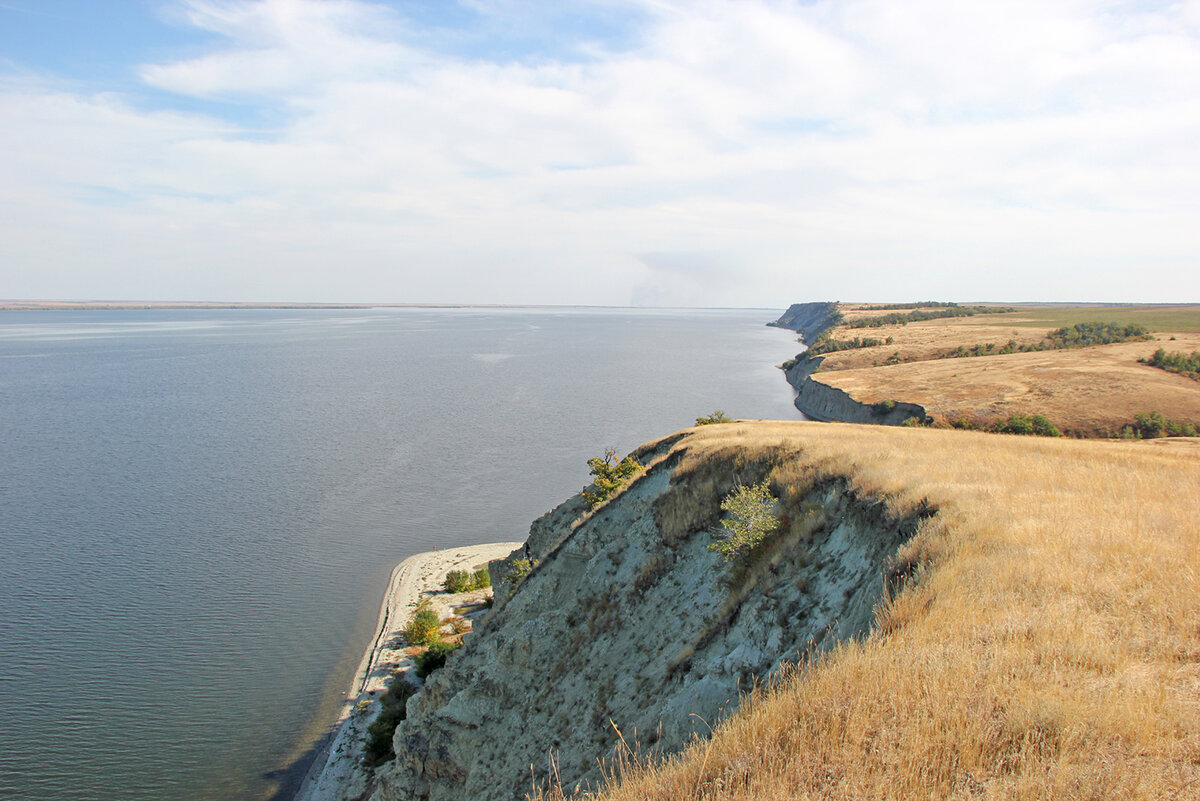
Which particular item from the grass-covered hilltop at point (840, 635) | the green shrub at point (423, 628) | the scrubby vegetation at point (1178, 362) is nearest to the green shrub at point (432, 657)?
the green shrub at point (423, 628)

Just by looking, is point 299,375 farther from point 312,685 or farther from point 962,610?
point 962,610

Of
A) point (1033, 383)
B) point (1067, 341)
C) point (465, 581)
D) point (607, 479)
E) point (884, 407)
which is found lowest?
point (465, 581)

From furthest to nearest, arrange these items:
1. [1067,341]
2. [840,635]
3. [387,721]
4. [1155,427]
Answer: [1067,341] → [1155,427] → [387,721] → [840,635]

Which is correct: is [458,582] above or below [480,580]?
above

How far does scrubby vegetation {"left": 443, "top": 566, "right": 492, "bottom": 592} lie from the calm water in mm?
4248

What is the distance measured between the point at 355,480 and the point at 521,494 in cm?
1537

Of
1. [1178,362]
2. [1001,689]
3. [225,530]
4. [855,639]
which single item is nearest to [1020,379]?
[1178,362]

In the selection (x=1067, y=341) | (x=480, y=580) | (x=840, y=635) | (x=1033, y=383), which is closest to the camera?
(x=840, y=635)

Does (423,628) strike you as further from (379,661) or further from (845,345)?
(845,345)

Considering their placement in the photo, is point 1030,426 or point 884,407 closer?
point 1030,426

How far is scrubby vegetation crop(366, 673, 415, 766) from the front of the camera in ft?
80.8

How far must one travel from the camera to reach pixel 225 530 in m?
45.8

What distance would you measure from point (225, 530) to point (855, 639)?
48618mm

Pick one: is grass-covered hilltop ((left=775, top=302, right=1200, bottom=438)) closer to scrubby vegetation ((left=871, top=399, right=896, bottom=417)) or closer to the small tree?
scrubby vegetation ((left=871, top=399, right=896, bottom=417))
